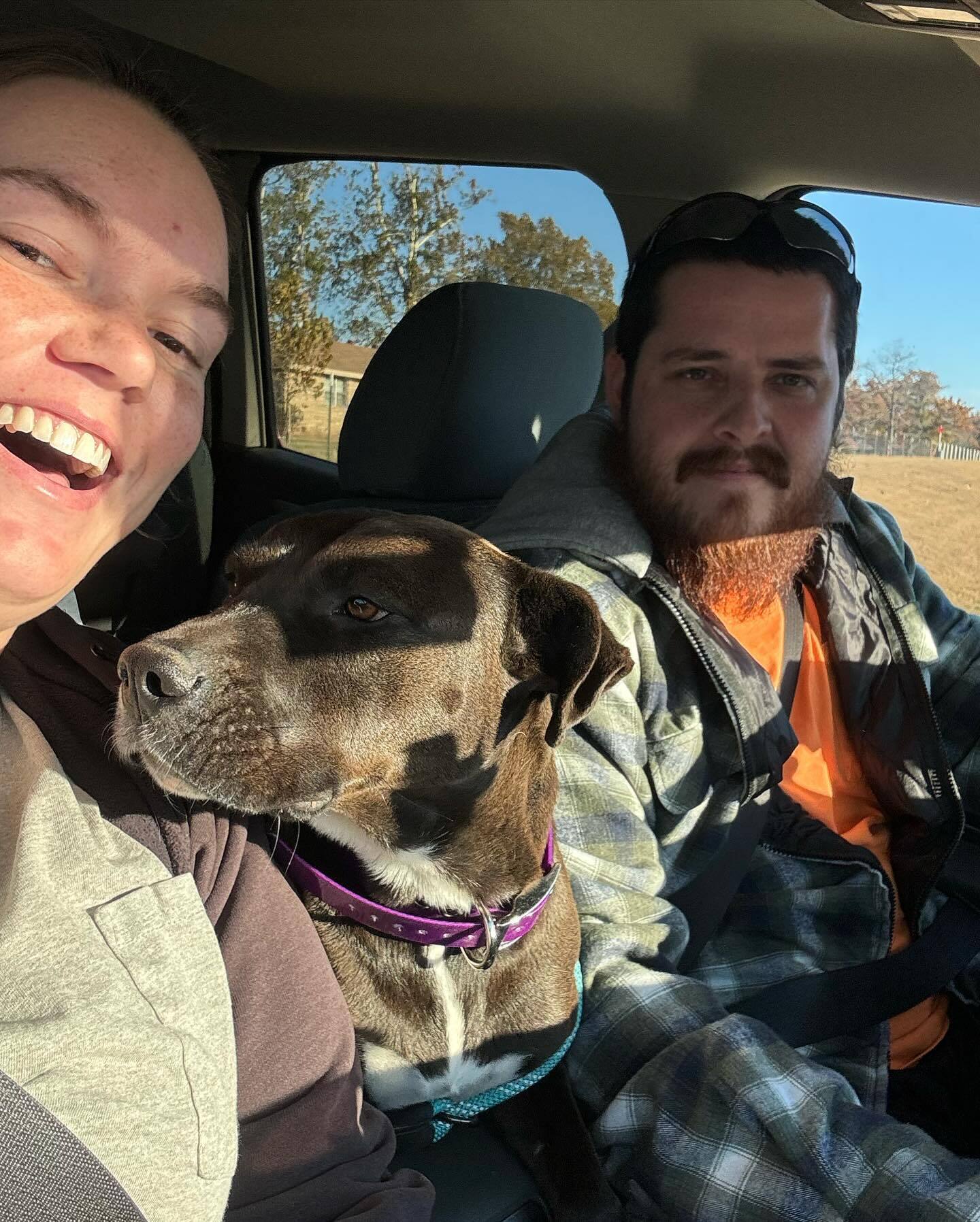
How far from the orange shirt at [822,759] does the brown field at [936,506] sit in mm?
760

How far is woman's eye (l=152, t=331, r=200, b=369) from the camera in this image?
1997 millimetres

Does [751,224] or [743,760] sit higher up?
[751,224]

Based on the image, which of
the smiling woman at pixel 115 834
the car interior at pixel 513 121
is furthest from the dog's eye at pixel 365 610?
the car interior at pixel 513 121

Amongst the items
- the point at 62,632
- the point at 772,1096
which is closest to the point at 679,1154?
the point at 772,1096

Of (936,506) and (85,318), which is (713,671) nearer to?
(85,318)

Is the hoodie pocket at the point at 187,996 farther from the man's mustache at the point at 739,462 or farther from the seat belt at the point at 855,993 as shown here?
the man's mustache at the point at 739,462

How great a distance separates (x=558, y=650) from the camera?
2.45m

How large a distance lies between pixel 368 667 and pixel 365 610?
12 cm

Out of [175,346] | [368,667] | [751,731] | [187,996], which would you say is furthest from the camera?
[751,731]

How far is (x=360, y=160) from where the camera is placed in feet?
16.4

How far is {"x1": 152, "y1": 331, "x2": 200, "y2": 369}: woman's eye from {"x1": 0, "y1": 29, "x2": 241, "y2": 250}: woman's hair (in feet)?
1.20

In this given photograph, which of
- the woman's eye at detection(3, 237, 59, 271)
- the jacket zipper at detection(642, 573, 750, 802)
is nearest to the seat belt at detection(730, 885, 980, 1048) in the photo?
the jacket zipper at detection(642, 573, 750, 802)

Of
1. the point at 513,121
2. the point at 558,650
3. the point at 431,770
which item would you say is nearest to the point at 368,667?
the point at 431,770

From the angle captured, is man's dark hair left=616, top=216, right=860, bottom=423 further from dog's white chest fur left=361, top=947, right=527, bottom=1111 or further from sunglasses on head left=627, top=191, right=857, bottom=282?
dog's white chest fur left=361, top=947, right=527, bottom=1111
